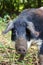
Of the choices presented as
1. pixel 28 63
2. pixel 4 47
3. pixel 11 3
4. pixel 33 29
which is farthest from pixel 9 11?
pixel 33 29

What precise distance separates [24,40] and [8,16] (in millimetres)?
3861

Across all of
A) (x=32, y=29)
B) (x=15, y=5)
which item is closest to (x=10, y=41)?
(x=32, y=29)

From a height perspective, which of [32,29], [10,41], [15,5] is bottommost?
[10,41]

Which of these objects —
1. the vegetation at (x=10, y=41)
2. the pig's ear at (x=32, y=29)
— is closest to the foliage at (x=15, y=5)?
Answer: the vegetation at (x=10, y=41)

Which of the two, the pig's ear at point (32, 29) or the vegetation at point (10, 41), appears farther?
the vegetation at point (10, 41)

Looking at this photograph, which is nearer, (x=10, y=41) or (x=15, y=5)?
(x=10, y=41)

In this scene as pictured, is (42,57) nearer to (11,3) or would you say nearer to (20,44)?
(20,44)

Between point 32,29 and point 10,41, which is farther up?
point 32,29

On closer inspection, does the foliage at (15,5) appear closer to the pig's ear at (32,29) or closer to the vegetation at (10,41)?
the vegetation at (10,41)

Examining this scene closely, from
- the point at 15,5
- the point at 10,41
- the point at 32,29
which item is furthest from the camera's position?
the point at 15,5

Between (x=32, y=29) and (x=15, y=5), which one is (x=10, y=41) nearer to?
(x=32, y=29)

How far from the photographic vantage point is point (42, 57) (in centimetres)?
496

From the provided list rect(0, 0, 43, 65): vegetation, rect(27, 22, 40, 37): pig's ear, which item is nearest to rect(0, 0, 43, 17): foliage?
rect(0, 0, 43, 65): vegetation

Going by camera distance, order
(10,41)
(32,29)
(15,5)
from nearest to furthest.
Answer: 1. (32,29)
2. (10,41)
3. (15,5)
